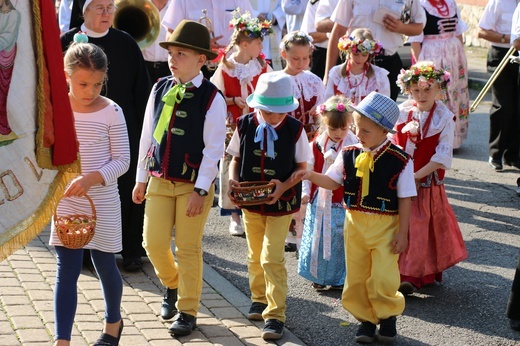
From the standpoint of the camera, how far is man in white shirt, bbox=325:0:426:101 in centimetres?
845

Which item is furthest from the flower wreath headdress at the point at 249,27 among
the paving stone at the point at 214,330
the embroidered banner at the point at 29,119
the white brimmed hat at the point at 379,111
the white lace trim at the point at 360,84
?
the embroidered banner at the point at 29,119

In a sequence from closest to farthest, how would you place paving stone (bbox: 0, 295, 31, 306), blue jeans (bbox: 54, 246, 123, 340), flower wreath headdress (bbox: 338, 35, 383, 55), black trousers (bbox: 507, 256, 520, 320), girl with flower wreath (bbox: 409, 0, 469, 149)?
blue jeans (bbox: 54, 246, 123, 340)
black trousers (bbox: 507, 256, 520, 320)
paving stone (bbox: 0, 295, 31, 306)
flower wreath headdress (bbox: 338, 35, 383, 55)
girl with flower wreath (bbox: 409, 0, 469, 149)

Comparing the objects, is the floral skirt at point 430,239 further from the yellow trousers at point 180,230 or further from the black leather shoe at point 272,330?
the yellow trousers at point 180,230

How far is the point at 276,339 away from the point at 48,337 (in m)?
1.34

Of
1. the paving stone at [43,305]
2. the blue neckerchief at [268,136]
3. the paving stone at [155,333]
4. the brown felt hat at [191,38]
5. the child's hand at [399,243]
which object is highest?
the brown felt hat at [191,38]

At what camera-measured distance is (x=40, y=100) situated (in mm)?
3066

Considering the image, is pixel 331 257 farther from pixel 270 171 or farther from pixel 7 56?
pixel 7 56

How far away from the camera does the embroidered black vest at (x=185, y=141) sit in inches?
213

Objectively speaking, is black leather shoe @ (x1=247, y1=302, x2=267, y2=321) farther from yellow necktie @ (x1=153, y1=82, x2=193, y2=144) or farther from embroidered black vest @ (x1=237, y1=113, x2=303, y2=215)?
yellow necktie @ (x1=153, y1=82, x2=193, y2=144)

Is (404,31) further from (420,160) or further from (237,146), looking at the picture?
(237,146)

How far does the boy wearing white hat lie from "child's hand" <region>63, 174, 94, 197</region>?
1.24m

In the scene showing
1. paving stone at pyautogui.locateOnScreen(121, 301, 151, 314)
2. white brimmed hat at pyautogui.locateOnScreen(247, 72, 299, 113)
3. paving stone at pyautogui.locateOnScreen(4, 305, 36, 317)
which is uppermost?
white brimmed hat at pyautogui.locateOnScreen(247, 72, 299, 113)

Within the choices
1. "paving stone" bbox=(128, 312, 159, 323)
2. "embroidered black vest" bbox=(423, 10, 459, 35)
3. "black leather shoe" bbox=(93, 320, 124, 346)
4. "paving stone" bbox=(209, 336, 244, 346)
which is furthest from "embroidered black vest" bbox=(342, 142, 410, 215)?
"embroidered black vest" bbox=(423, 10, 459, 35)

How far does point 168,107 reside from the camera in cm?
545
